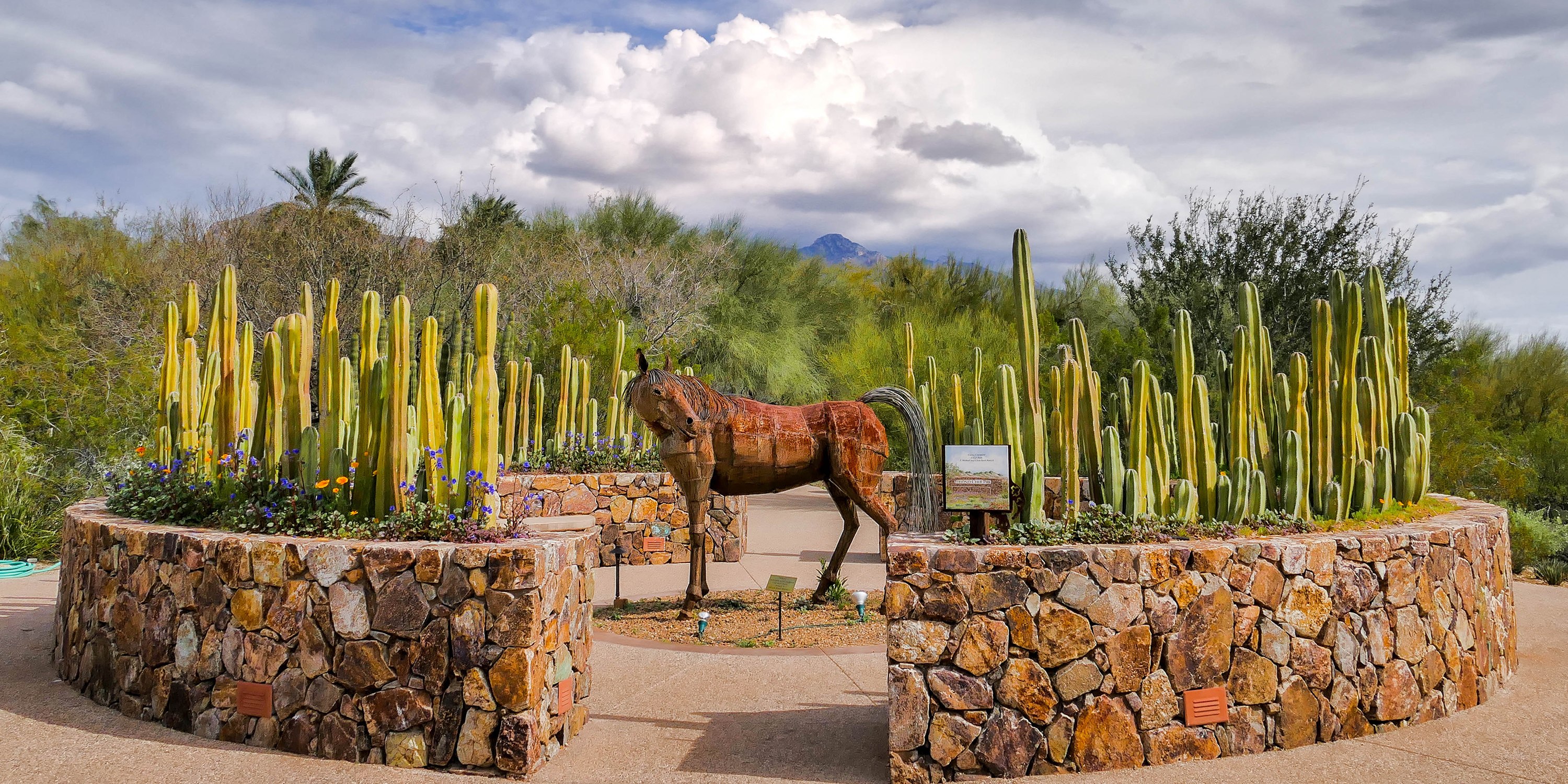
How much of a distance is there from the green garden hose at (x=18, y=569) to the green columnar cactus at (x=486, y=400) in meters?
8.32

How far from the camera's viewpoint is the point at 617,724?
6141 millimetres

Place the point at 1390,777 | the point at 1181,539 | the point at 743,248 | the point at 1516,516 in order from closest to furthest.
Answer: the point at 1390,777 < the point at 1181,539 < the point at 1516,516 < the point at 743,248

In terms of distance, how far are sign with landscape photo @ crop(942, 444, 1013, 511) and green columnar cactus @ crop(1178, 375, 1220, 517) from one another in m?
1.66

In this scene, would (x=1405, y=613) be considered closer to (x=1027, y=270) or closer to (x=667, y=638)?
(x=1027, y=270)

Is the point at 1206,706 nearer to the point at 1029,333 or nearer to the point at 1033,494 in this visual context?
the point at 1033,494

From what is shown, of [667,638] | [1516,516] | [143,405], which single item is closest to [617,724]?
[667,638]

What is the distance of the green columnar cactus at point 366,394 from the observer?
20.8 ft

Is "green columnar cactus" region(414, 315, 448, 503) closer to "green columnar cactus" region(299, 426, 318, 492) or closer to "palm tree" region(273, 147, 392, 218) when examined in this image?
"green columnar cactus" region(299, 426, 318, 492)

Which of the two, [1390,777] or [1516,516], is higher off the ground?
[1516,516]

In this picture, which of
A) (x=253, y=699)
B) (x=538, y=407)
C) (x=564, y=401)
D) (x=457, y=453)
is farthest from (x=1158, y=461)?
(x=538, y=407)

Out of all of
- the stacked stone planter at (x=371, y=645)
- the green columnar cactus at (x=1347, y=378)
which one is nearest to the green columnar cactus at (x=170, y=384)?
the stacked stone planter at (x=371, y=645)

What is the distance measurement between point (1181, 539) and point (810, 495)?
16224mm

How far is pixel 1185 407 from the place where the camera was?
654 cm

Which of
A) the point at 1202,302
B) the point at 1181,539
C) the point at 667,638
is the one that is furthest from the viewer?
the point at 1202,302
